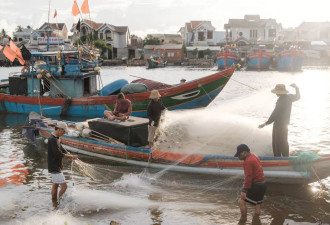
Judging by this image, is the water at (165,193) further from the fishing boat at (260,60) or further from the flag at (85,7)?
the fishing boat at (260,60)

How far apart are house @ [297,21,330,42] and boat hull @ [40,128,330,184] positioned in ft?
309

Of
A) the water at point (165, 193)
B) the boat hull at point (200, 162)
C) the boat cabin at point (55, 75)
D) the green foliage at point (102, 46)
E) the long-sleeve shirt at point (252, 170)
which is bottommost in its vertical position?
the water at point (165, 193)

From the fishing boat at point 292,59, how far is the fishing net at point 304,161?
53.1m

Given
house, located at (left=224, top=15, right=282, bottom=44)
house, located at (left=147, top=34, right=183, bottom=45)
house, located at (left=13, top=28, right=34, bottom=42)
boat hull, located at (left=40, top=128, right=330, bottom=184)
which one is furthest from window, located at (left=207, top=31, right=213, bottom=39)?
boat hull, located at (left=40, top=128, right=330, bottom=184)

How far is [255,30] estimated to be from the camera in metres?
81.4

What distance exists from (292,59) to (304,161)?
177 ft

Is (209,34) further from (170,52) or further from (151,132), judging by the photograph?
(151,132)

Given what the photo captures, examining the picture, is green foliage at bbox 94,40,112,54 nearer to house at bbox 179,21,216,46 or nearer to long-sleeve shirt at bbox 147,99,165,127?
house at bbox 179,21,216,46

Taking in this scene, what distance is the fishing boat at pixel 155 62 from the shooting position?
226 ft

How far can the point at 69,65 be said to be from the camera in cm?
1825

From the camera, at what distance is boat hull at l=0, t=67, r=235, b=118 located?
16016 millimetres

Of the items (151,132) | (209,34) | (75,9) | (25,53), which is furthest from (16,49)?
(209,34)

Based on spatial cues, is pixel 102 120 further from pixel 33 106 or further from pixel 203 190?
pixel 33 106

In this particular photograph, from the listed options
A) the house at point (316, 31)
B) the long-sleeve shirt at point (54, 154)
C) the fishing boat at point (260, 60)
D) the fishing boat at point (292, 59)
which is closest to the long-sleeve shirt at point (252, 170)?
the long-sleeve shirt at point (54, 154)
